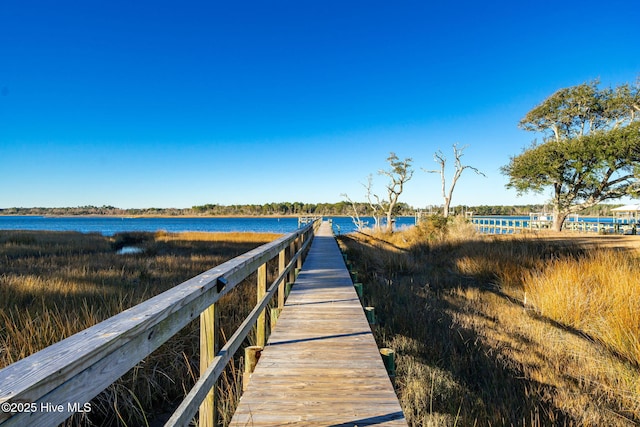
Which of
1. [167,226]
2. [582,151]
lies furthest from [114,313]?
[167,226]

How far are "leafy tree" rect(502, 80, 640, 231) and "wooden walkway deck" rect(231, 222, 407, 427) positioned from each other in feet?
72.7

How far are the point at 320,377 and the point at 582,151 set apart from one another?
2362 centimetres

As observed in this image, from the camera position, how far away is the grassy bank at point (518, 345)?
3088 millimetres

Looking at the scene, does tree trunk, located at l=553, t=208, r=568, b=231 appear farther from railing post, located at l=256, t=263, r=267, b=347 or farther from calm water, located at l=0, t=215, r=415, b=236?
railing post, located at l=256, t=263, r=267, b=347

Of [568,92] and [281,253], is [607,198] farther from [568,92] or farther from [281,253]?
[281,253]

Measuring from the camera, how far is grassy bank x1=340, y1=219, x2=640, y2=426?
10.1 ft

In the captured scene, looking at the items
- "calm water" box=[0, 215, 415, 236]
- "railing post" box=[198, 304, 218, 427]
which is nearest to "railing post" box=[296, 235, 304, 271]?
"railing post" box=[198, 304, 218, 427]

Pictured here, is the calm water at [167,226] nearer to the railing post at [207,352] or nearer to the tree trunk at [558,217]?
the tree trunk at [558,217]

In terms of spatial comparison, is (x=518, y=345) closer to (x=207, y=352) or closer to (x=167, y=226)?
(x=207, y=352)

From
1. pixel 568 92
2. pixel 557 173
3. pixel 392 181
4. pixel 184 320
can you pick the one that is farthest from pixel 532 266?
pixel 392 181

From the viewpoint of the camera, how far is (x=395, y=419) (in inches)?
85.2

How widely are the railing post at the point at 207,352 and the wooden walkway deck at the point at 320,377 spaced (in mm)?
188

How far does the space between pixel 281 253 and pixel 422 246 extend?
10632 mm

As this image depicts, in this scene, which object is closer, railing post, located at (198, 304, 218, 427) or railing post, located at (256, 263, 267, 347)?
railing post, located at (198, 304, 218, 427)
